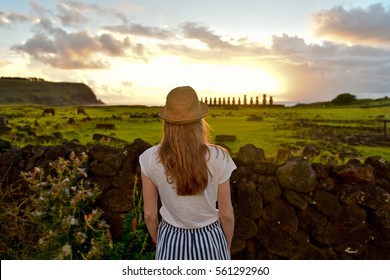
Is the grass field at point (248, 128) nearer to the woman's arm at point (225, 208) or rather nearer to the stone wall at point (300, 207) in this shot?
the stone wall at point (300, 207)

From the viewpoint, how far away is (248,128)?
33.0 feet

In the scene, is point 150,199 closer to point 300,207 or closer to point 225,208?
point 225,208

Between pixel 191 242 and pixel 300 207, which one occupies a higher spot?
pixel 191 242

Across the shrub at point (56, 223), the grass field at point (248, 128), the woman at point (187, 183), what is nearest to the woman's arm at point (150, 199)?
the woman at point (187, 183)

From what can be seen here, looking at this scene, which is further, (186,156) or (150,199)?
(150,199)

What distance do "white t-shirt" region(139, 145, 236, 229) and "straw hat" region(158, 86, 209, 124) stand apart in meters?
0.28

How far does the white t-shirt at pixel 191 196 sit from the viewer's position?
3270 mm

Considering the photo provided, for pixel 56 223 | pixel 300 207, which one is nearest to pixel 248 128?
pixel 300 207

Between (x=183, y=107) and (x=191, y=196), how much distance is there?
71cm

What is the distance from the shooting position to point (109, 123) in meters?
10.3

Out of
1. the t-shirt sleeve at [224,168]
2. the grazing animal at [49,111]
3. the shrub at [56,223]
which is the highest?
the t-shirt sleeve at [224,168]

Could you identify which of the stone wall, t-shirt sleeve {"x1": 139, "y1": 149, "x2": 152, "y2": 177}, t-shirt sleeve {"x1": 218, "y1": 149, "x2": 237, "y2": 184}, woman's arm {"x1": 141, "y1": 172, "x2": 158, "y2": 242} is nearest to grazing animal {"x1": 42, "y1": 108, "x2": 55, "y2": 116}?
the stone wall

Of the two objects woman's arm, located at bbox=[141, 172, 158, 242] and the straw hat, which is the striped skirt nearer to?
woman's arm, located at bbox=[141, 172, 158, 242]

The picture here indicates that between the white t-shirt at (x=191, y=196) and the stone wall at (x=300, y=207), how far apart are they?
2205mm
